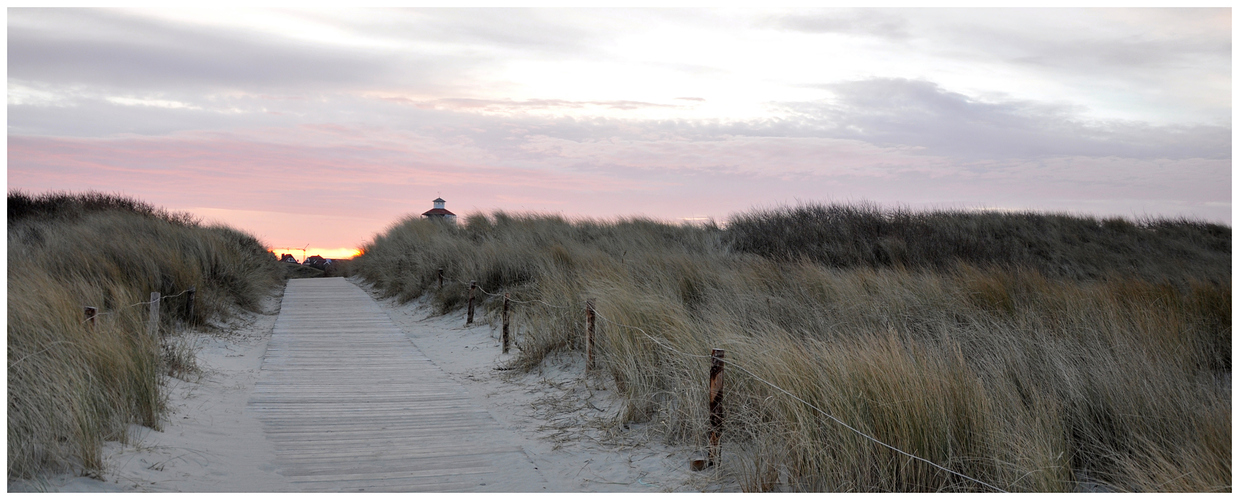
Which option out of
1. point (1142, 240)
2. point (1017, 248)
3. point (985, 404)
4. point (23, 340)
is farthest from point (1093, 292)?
point (1142, 240)

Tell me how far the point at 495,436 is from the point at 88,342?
3.02 meters

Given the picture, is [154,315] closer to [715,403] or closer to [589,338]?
[589,338]

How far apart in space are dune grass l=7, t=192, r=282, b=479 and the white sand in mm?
182

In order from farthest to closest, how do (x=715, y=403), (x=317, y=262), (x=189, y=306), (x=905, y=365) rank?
1. (x=317, y=262)
2. (x=189, y=306)
3. (x=715, y=403)
4. (x=905, y=365)

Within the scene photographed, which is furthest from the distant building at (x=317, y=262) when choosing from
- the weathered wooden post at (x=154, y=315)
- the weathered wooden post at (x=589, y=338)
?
the weathered wooden post at (x=589, y=338)

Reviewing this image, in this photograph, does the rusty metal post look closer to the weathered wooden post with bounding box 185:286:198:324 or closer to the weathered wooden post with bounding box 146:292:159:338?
the weathered wooden post with bounding box 146:292:159:338

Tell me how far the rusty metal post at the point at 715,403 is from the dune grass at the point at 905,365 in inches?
6.6

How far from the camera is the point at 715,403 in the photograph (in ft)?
14.7

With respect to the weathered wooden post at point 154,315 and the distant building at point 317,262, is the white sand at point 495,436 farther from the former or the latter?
the distant building at point 317,262

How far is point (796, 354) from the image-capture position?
459cm

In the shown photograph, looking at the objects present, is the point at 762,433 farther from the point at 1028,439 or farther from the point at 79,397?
the point at 79,397

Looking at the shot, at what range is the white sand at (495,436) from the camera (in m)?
4.41

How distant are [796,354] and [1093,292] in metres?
5.26

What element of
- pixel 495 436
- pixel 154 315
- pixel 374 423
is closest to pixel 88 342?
pixel 374 423
